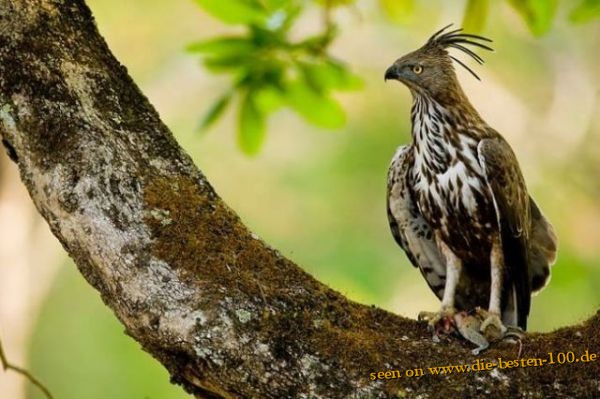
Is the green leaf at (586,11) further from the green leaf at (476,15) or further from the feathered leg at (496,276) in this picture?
the feathered leg at (496,276)

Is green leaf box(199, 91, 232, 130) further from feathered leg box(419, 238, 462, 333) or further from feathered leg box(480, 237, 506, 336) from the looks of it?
feathered leg box(480, 237, 506, 336)

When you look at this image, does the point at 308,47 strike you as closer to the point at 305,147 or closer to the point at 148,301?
the point at 148,301

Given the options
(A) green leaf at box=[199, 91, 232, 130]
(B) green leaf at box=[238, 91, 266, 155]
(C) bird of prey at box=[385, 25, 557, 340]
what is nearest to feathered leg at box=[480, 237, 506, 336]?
(C) bird of prey at box=[385, 25, 557, 340]

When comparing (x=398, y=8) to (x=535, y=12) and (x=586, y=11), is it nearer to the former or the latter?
(x=535, y=12)

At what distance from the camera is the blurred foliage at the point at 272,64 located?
4125mm

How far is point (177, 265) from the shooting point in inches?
106

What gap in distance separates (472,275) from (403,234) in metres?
0.33

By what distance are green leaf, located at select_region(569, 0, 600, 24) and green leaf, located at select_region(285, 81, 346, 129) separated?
1.17 m

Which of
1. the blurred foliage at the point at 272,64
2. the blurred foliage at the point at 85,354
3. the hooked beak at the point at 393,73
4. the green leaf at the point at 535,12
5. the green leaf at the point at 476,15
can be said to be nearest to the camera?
the green leaf at the point at 535,12

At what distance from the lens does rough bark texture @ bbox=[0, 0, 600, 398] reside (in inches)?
101

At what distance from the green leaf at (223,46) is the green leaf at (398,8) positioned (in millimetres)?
563

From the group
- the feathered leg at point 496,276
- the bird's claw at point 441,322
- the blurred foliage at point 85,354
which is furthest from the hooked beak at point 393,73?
the blurred foliage at point 85,354

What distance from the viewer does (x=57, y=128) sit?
2803 mm

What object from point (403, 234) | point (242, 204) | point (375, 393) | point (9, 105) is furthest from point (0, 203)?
point (242, 204)
